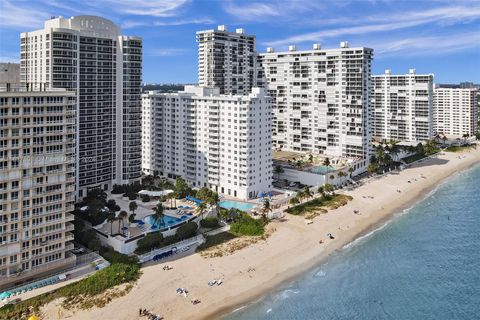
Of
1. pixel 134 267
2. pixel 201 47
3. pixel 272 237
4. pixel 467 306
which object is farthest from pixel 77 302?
pixel 201 47

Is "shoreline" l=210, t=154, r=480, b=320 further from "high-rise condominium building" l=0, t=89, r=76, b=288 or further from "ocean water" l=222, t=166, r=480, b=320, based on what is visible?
"high-rise condominium building" l=0, t=89, r=76, b=288

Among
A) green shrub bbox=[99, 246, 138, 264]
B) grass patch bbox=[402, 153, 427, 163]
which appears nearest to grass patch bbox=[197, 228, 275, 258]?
green shrub bbox=[99, 246, 138, 264]

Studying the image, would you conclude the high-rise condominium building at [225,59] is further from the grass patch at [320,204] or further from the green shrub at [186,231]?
the green shrub at [186,231]

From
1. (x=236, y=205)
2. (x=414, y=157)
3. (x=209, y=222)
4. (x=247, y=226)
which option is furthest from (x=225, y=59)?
(x=247, y=226)

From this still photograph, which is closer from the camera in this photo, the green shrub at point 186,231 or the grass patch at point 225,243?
the grass patch at point 225,243

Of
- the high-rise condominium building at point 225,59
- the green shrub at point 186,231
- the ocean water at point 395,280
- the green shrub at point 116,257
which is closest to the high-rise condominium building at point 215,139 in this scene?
the green shrub at point 186,231

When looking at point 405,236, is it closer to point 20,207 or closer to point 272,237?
point 272,237
